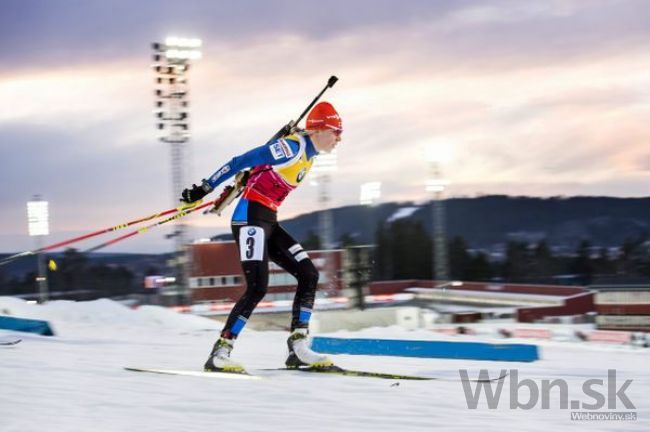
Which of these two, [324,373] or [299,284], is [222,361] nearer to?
[324,373]

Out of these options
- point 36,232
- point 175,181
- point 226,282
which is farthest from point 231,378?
point 226,282

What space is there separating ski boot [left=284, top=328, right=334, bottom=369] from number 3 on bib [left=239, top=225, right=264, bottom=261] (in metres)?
0.75

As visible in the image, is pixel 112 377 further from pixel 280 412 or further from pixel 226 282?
pixel 226 282

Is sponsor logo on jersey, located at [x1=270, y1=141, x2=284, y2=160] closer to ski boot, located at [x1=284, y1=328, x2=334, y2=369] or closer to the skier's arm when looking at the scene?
the skier's arm

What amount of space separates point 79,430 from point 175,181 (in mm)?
22553

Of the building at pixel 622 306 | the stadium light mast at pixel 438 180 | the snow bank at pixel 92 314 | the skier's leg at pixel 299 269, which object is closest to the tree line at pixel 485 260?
the building at pixel 622 306

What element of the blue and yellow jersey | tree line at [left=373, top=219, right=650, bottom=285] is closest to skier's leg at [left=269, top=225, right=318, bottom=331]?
the blue and yellow jersey

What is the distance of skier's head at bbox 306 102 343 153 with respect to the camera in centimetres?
605

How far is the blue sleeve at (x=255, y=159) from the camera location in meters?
5.77

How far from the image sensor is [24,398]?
14.7 feet

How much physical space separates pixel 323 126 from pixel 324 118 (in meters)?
0.07

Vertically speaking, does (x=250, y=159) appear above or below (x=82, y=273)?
above

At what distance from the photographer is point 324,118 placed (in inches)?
239

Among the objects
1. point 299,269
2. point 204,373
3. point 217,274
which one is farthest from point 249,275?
point 217,274
